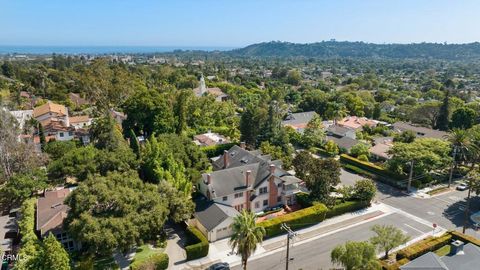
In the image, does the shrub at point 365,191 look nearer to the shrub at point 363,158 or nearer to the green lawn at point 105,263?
the shrub at point 363,158

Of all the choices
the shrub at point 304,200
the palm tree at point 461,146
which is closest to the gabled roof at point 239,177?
the shrub at point 304,200

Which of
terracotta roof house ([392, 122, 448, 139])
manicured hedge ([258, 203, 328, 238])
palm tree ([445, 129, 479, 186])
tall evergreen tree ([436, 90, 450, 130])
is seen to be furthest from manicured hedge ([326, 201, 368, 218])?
tall evergreen tree ([436, 90, 450, 130])

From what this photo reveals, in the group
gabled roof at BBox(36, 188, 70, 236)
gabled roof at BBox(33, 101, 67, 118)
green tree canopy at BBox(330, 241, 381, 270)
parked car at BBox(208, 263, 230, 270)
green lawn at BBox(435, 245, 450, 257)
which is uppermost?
gabled roof at BBox(33, 101, 67, 118)

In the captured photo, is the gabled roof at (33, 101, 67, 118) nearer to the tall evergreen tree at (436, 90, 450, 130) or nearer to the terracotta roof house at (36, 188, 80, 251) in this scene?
the terracotta roof house at (36, 188, 80, 251)

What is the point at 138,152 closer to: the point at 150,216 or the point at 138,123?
the point at 138,123

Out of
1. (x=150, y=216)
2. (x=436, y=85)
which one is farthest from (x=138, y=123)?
(x=436, y=85)

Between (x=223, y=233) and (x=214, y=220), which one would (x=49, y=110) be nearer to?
(x=214, y=220)
